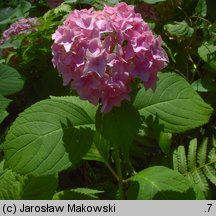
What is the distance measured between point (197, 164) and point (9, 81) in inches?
30.1

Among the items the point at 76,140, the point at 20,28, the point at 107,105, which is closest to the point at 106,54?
the point at 107,105

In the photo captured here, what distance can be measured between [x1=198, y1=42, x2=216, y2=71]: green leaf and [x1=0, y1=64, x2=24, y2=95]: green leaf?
2.29 feet

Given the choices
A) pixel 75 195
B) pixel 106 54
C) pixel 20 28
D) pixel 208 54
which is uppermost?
pixel 106 54

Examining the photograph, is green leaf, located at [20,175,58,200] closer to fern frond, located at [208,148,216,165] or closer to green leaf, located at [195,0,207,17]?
fern frond, located at [208,148,216,165]

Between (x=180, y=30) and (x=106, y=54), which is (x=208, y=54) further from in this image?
(x=106, y=54)

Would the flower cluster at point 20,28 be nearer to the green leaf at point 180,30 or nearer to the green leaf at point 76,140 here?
the green leaf at point 180,30

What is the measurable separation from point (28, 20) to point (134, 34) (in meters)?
0.79

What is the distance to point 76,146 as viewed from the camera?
138 centimetres

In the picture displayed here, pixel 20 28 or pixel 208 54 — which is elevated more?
pixel 20 28

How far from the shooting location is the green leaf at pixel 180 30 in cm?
177

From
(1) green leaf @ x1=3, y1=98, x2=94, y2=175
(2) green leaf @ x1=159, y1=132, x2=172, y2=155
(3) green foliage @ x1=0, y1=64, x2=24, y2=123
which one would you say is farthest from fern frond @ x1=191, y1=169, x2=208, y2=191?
(3) green foliage @ x1=0, y1=64, x2=24, y2=123

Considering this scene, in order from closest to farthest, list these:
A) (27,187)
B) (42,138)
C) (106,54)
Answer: (106,54), (42,138), (27,187)

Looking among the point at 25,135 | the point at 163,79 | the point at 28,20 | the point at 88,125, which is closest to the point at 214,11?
the point at 163,79

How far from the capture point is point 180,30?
1.78m
